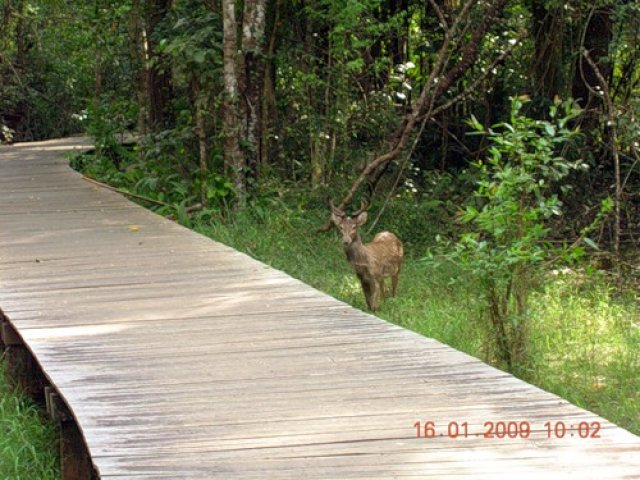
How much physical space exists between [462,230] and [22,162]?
8648 mm

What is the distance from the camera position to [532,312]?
738 centimetres

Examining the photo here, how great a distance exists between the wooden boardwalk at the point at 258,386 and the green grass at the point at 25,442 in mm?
597

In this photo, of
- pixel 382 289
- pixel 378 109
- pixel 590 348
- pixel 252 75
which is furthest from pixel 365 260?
pixel 378 109

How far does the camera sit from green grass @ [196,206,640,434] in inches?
256

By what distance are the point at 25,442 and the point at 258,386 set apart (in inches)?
73.0

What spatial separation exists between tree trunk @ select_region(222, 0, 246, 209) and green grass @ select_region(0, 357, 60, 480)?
5.18m

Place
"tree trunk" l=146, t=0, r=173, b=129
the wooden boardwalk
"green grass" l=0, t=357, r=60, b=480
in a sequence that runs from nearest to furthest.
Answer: the wooden boardwalk, "green grass" l=0, t=357, r=60, b=480, "tree trunk" l=146, t=0, r=173, b=129

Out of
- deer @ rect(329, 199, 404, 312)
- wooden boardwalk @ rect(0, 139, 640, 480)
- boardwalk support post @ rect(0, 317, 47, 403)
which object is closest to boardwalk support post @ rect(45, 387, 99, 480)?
wooden boardwalk @ rect(0, 139, 640, 480)

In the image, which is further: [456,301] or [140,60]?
[140,60]

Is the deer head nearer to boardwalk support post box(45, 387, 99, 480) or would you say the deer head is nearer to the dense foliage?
the dense foliage

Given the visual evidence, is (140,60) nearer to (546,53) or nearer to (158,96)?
(158,96)

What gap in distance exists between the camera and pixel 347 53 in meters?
12.2

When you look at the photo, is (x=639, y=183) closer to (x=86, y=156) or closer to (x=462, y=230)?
(x=462, y=230)

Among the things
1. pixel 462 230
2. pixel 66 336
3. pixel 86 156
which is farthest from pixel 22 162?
pixel 66 336
